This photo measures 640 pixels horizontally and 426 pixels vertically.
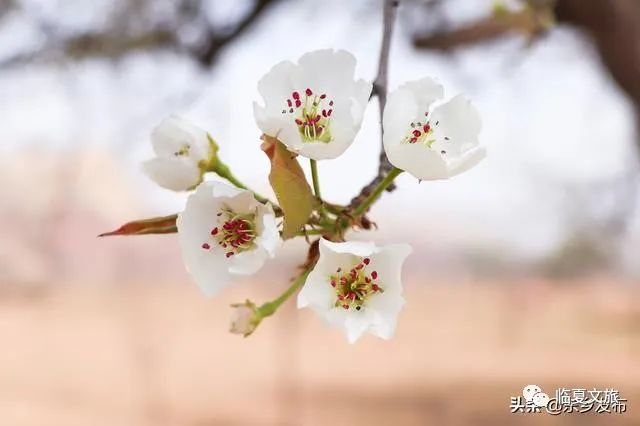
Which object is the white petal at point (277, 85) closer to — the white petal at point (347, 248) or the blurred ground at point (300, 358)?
the white petal at point (347, 248)

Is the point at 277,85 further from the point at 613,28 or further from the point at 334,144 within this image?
the point at 613,28

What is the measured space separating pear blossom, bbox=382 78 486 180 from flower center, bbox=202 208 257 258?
0.06 meters

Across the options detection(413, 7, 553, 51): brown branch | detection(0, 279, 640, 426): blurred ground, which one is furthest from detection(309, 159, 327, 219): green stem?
detection(0, 279, 640, 426): blurred ground

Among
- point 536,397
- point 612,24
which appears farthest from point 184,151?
point 612,24

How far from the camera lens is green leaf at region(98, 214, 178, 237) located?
0.29m

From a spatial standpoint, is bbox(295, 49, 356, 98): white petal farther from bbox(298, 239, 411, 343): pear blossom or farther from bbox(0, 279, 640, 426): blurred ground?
bbox(0, 279, 640, 426): blurred ground

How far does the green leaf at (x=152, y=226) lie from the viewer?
29cm

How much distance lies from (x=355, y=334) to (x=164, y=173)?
0.11 meters

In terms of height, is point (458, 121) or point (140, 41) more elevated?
point (140, 41)

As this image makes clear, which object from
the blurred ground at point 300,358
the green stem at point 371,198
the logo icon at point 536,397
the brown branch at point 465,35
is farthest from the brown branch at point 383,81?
the blurred ground at point 300,358

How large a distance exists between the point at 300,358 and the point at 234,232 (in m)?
1.73

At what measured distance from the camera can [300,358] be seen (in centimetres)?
198

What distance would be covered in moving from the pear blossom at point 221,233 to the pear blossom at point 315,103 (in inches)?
1.1

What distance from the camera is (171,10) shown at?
4.97 feet
